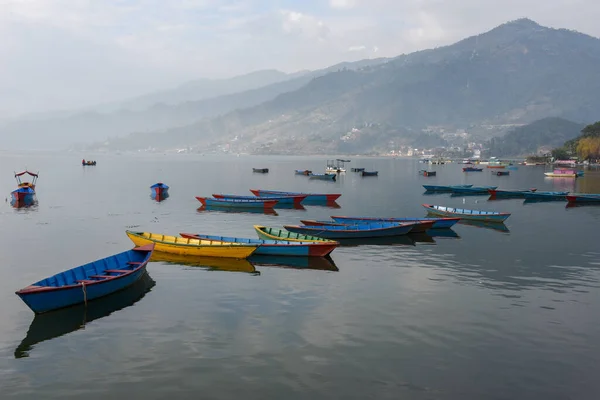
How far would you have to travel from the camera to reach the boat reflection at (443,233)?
53259 millimetres

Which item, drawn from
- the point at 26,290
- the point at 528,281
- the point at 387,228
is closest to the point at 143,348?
the point at 26,290

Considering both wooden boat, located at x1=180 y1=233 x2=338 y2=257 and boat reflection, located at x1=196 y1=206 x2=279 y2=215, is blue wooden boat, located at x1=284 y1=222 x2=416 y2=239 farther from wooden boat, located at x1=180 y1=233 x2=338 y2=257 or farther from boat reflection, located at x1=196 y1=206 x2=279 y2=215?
boat reflection, located at x1=196 y1=206 x2=279 y2=215

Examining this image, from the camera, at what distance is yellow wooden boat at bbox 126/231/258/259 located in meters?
39.9

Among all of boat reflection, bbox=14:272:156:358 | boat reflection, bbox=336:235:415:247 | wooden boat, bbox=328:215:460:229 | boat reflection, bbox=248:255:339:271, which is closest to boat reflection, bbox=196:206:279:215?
wooden boat, bbox=328:215:460:229

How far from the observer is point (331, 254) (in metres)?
43.4

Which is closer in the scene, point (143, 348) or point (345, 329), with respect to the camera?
point (143, 348)

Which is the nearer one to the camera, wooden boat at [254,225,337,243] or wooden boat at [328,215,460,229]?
wooden boat at [254,225,337,243]

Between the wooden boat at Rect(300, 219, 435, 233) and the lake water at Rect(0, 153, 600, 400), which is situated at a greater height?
the wooden boat at Rect(300, 219, 435, 233)

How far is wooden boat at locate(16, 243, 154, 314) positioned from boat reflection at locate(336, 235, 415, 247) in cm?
2010

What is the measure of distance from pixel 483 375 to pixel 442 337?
3.81m

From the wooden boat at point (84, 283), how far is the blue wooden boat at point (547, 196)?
78827 millimetres

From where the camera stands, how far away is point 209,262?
131 ft

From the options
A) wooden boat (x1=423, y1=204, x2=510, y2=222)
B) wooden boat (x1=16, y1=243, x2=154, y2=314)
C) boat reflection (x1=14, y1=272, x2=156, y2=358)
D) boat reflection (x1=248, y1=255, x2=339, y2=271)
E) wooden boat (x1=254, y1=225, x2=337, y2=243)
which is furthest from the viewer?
wooden boat (x1=423, y1=204, x2=510, y2=222)

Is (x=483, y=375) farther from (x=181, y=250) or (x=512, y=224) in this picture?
(x=512, y=224)
